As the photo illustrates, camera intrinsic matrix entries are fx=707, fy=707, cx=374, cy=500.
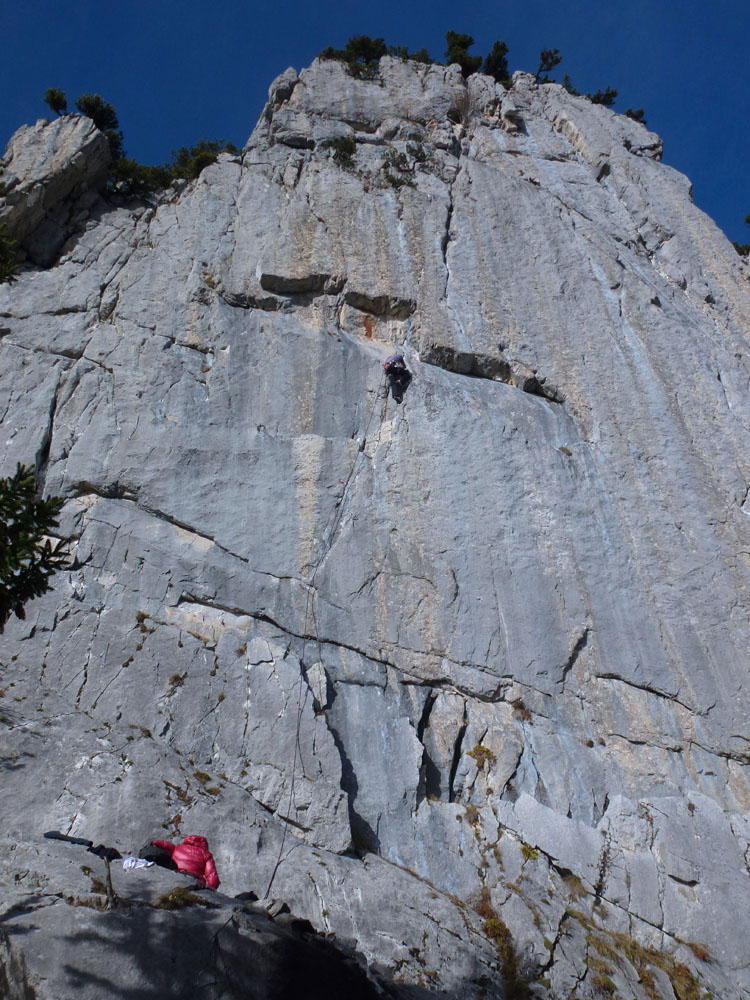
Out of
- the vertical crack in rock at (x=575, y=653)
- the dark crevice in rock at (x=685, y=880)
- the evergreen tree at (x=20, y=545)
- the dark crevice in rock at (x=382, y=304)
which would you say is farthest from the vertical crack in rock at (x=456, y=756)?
the dark crevice in rock at (x=382, y=304)

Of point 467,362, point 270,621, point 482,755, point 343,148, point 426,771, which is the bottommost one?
point 426,771

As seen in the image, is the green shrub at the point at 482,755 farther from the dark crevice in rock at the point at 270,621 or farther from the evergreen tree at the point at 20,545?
the evergreen tree at the point at 20,545

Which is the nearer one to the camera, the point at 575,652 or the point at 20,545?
the point at 20,545

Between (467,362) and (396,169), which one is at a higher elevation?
(396,169)

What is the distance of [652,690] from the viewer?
1531 cm

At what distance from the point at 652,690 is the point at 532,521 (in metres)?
4.62

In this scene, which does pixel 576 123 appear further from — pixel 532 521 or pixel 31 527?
pixel 31 527

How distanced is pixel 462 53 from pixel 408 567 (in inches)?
1273

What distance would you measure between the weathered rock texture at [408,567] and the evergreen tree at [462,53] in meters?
15.2

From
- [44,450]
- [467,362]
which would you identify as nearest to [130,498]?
[44,450]

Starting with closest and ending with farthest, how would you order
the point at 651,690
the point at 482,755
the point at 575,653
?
1. the point at 482,755
2. the point at 651,690
3. the point at 575,653

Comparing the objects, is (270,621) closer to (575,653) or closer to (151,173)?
(575,653)

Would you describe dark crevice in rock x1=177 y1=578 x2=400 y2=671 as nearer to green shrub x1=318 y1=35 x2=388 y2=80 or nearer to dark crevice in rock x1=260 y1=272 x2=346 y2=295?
dark crevice in rock x1=260 y1=272 x2=346 y2=295

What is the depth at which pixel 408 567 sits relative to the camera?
1634 centimetres
